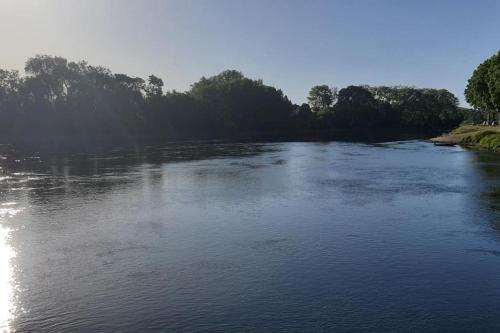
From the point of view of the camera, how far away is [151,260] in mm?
18984

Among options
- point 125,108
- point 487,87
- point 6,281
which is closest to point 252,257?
point 6,281

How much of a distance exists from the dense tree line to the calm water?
56.4 m

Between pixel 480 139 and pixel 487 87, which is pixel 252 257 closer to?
pixel 480 139

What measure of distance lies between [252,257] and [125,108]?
415 feet

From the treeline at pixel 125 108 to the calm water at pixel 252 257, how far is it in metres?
94.4

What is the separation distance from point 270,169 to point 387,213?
2406 cm

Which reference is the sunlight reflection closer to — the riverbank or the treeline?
the riverbank

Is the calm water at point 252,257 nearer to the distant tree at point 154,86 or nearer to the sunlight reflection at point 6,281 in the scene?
the sunlight reflection at point 6,281

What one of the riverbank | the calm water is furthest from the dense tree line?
the calm water

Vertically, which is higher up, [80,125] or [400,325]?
[80,125]

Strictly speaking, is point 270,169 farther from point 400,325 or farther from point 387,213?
point 400,325

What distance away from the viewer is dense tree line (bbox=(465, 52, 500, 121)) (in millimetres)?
85625

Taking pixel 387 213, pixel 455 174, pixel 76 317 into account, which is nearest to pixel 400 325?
pixel 76 317

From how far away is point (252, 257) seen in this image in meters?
19.2
